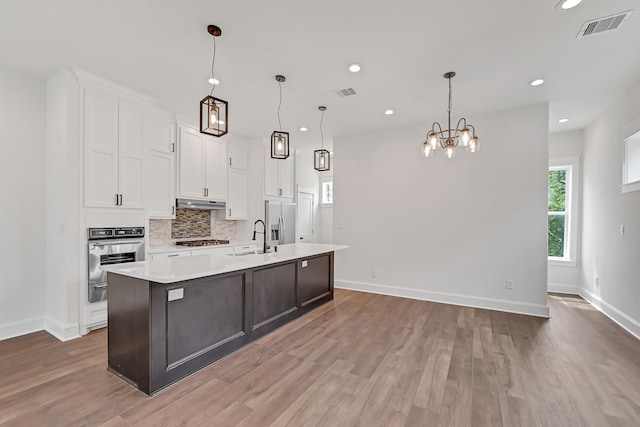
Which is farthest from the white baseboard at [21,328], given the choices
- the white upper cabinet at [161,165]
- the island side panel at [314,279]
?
the island side panel at [314,279]

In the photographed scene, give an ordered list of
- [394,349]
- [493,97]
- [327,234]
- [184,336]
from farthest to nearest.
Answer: [327,234] → [493,97] → [394,349] → [184,336]

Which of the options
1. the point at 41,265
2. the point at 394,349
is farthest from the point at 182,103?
the point at 394,349

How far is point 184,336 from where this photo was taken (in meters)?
2.38

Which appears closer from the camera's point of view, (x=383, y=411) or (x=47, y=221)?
(x=383, y=411)

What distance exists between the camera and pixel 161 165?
434 cm

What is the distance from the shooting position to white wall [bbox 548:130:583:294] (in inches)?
199

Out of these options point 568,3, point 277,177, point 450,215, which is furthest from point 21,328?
point 568,3

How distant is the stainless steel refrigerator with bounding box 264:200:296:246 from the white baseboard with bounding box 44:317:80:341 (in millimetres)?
3127

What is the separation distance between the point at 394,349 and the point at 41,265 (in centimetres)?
405

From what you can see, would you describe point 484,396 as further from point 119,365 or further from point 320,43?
point 320,43

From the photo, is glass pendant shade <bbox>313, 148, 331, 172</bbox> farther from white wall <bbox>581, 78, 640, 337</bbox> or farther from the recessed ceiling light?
white wall <bbox>581, 78, 640, 337</bbox>

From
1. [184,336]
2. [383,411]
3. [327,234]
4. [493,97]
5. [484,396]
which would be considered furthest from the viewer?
[327,234]

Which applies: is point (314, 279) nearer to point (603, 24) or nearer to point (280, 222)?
point (280, 222)

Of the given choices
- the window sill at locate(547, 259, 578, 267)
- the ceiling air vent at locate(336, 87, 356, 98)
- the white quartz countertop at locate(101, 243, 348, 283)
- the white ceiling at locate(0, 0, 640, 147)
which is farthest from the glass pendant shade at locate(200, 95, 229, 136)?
the window sill at locate(547, 259, 578, 267)
